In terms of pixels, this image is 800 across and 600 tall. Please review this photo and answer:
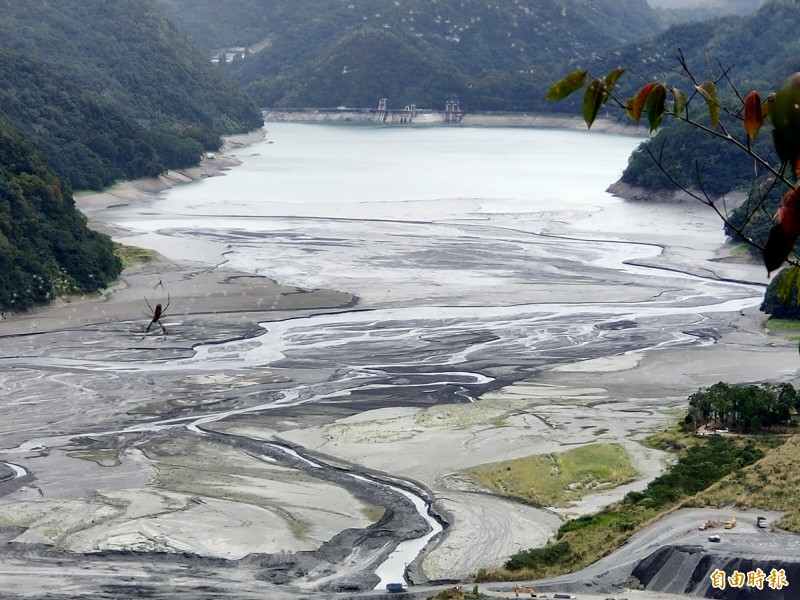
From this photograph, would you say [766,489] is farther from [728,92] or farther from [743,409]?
[728,92]

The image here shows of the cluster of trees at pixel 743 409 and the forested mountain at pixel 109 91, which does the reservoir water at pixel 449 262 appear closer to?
the forested mountain at pixel 109 91

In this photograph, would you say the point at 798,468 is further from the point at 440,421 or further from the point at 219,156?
the point at 219,156

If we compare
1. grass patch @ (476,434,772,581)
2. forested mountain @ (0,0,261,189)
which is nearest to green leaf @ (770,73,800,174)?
grass patch @ (476,434,772,581)

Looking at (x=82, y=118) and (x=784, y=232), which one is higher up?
(x=784, y=232)

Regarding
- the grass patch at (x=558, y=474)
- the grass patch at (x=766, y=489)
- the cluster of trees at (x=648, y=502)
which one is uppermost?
the grass patch at (x=766, y=489)

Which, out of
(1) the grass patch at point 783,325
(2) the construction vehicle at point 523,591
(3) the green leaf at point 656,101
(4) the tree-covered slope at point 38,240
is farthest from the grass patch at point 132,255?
(3) the green leaf at point 656,101

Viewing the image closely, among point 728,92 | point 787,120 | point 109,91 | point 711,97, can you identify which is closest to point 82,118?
point 109,91
